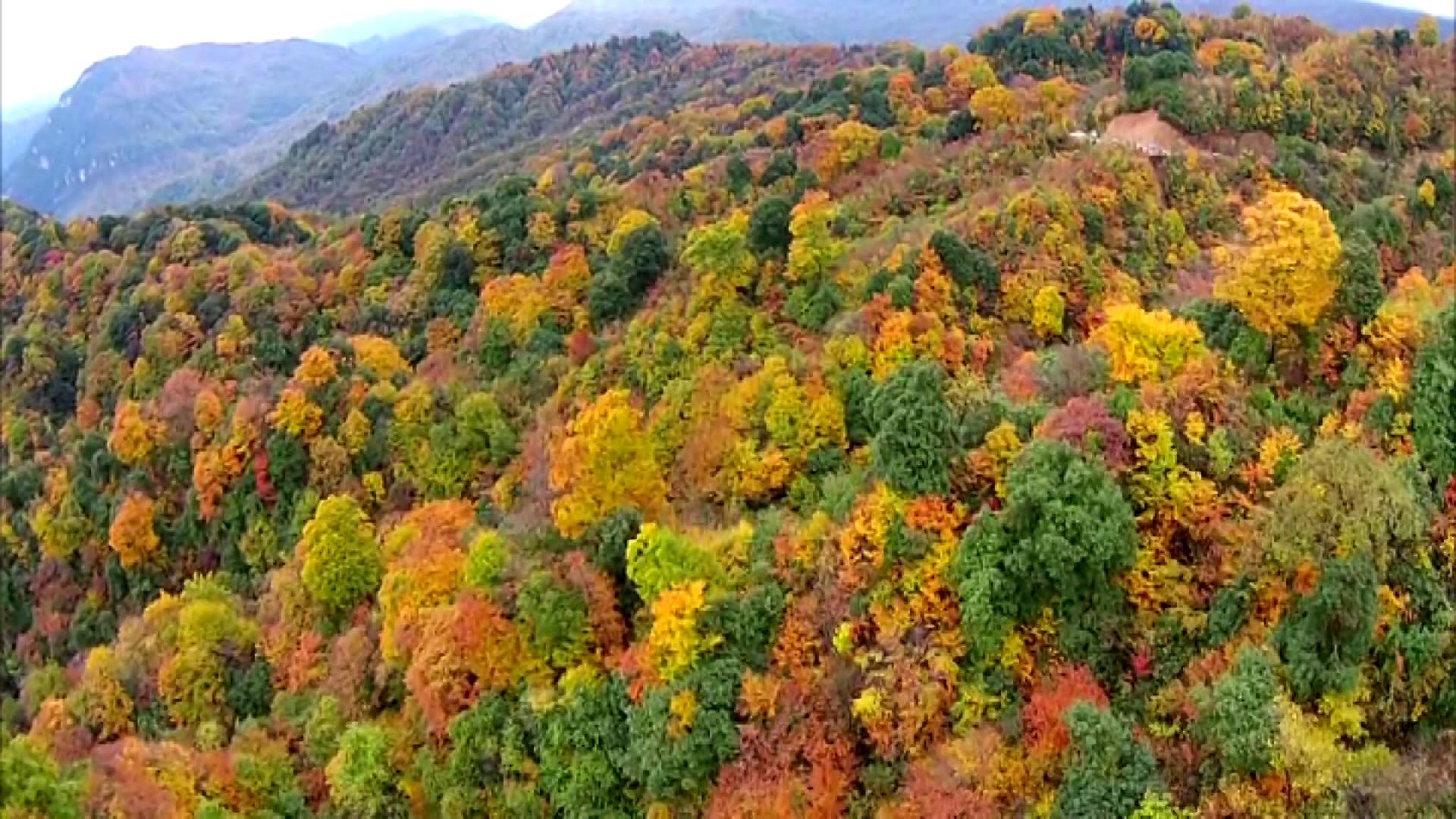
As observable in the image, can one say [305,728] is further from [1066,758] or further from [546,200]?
[546,200]

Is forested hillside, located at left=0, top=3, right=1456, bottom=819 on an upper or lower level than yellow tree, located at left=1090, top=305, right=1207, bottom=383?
lower

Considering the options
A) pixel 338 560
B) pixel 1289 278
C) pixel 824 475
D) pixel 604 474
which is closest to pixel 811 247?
pixel 824 475

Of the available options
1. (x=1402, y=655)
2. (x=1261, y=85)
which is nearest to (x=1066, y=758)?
(x=1402, y=655)

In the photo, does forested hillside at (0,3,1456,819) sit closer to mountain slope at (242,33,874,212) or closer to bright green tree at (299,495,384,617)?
bright green tree at (299,495,384,617)

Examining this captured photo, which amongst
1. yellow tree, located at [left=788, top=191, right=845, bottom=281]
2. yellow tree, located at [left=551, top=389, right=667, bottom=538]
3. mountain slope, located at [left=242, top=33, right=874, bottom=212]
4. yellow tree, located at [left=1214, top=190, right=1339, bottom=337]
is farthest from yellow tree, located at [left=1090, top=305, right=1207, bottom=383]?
mountain slope, located at [left=242, top=33, right=874, bottom=212]

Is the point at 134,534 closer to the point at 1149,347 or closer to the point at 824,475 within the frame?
the point at 824,475
